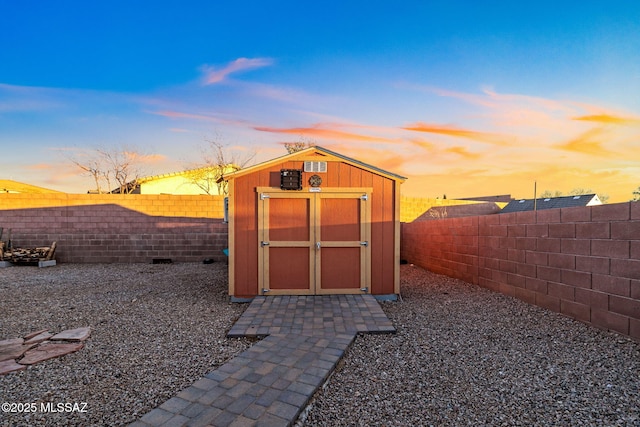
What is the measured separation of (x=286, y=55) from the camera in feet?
25.4

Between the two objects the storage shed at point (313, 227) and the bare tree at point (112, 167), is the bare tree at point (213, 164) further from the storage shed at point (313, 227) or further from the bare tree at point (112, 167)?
the storage shed at point (313, 227)

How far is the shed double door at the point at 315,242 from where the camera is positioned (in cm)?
521

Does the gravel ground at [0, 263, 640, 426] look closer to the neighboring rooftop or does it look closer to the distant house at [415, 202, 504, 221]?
the distant house at [415, 202, 504, 221]

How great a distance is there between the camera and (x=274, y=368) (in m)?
2.70

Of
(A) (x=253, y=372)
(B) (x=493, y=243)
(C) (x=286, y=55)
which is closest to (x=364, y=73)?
(C) (x=286, y=55)

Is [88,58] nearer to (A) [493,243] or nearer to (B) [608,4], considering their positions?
(A) [493,243]

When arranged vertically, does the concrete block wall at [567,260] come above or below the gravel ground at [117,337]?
above

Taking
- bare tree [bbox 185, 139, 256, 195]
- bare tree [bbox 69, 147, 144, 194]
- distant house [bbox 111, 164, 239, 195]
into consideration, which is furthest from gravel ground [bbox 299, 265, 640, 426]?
bare tree [bbox 69, 147, 144, 194]

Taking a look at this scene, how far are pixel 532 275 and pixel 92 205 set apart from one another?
493 inches

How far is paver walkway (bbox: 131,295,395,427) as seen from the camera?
202cm

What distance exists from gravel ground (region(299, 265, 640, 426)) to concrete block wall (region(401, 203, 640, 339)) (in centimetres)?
28

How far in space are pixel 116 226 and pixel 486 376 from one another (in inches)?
445

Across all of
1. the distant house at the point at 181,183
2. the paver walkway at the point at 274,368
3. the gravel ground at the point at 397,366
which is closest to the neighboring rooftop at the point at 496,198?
the distant house at the point at 181,183

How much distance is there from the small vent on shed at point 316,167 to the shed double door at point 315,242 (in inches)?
15.3
